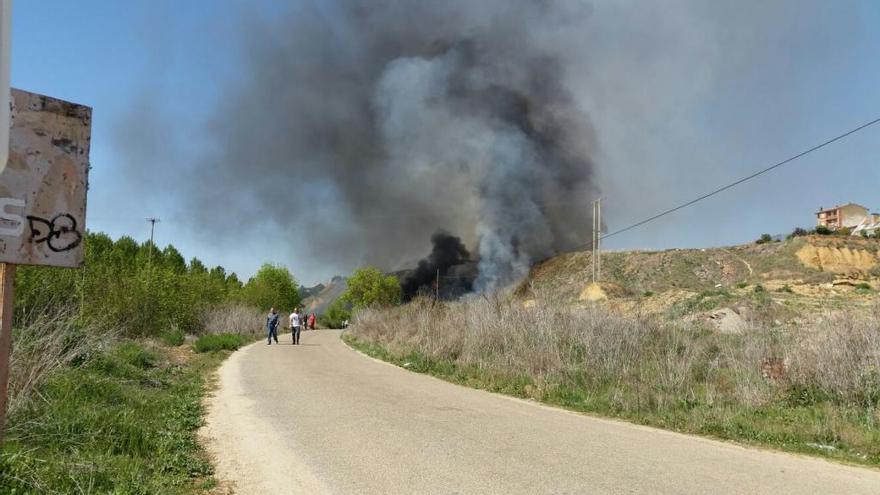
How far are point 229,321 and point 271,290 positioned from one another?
29.2 meters

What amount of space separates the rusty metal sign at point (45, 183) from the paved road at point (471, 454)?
2713 millimetres

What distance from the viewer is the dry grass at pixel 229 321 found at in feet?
119

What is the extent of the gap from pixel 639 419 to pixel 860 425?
105 inches

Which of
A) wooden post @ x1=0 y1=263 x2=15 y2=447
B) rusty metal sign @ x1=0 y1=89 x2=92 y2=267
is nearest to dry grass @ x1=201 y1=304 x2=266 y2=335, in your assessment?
rusty metal sign @ x1=0 y1=89 x2=92 y2=267

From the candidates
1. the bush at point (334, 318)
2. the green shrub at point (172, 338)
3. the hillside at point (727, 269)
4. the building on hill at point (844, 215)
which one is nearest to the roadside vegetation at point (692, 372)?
the green shrub at point (172, 338)

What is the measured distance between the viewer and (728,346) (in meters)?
12.1

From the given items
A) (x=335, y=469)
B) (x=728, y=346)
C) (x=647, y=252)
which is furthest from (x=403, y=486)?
(x=647, y=252)

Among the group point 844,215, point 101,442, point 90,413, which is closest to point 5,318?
point 101,442

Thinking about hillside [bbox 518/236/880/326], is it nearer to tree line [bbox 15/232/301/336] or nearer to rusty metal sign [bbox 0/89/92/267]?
tree line [bbox 15/232/301/336]

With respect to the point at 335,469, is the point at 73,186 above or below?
above

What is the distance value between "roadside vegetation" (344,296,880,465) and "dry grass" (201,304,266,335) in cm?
2342

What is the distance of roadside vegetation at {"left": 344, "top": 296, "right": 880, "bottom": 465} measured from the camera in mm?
7797

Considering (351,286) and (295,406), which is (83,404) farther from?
(351,286)

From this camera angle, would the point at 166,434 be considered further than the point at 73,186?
Yes
